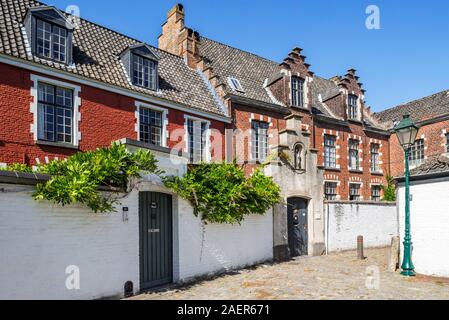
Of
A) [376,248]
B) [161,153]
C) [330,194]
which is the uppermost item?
[161,153]

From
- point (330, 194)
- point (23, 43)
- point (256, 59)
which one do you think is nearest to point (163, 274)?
point (23, 43)

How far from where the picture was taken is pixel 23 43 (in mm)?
11367

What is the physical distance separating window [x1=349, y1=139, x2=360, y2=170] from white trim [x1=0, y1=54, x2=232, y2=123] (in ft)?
35.7

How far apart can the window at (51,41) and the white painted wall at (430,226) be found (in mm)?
12548

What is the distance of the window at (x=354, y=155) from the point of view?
2383cm

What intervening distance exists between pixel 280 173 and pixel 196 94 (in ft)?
19.2

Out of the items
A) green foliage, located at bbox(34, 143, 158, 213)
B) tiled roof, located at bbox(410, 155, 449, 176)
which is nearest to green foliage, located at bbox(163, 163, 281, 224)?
green foliage, located at bbox(34, 143, 158, 213)

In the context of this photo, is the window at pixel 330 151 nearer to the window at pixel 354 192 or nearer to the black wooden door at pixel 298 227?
the window at pixel 354 192

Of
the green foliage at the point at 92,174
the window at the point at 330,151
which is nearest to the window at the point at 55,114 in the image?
the green foliage at the point at 92,174

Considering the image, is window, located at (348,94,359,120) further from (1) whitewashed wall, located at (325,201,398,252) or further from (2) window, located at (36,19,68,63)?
(2) window, located at (36,19,68,63)

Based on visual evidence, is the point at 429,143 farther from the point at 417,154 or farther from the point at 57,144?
the point at 57,144

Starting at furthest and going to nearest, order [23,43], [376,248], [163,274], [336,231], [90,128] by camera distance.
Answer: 1. [376,248]
2. [336,231]
3. [90,128]
4. [23,43]
5. [163,274]

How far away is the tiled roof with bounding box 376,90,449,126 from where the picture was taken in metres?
24.9
